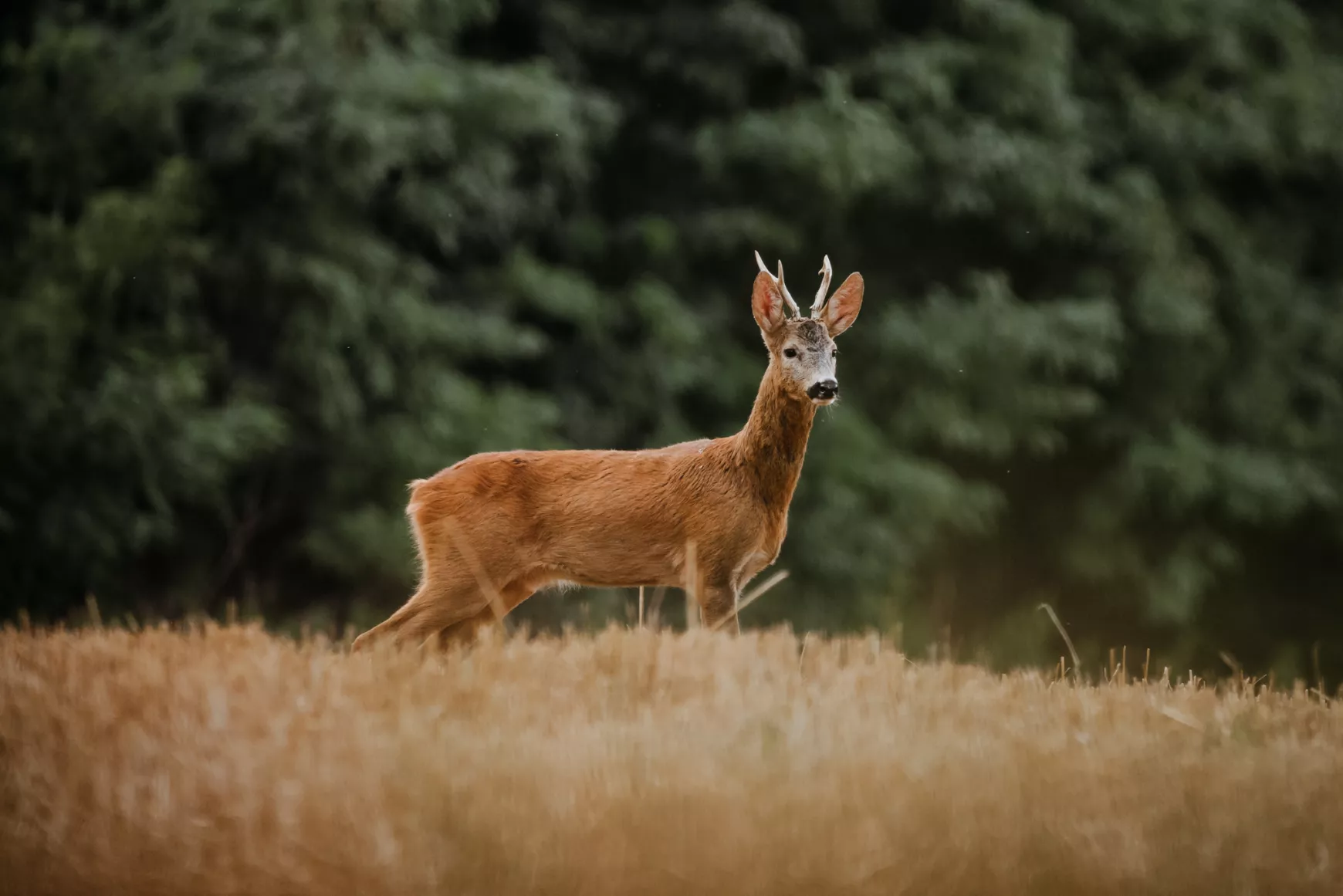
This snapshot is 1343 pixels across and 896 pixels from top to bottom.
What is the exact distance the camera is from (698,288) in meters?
14.3

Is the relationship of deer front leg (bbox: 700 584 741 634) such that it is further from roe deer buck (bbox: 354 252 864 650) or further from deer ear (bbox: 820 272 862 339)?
deer ear (bbox: 820 272 862 339)

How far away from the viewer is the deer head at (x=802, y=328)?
562 cm

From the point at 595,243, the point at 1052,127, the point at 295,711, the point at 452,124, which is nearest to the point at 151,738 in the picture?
the point at 295,711

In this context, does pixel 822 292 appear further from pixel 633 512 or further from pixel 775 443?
pixel 633 512

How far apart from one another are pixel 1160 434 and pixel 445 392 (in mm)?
6796

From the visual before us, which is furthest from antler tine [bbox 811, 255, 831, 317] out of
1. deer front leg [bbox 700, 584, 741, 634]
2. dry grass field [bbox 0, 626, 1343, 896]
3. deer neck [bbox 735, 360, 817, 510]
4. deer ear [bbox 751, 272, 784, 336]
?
dry grass field [bbox 0, 626, 1343, 896]

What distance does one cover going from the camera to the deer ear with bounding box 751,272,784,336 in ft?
18.7

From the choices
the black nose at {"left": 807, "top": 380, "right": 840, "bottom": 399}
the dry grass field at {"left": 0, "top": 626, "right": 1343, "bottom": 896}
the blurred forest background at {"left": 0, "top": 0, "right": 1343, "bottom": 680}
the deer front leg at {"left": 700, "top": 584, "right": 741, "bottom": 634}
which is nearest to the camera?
the dry grass field at {"left": 0, "top": 626, "right": 1343, "bottom": 896}

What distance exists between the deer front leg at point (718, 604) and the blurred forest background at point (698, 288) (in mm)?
4460

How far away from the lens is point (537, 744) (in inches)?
155

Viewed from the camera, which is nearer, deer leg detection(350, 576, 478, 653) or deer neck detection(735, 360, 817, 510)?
deer leg detection(350, 576, 478, 653)

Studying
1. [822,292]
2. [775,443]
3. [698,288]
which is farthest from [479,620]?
[698,288]

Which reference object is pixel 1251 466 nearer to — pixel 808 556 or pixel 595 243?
pixel 808 556

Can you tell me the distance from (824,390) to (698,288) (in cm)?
897
